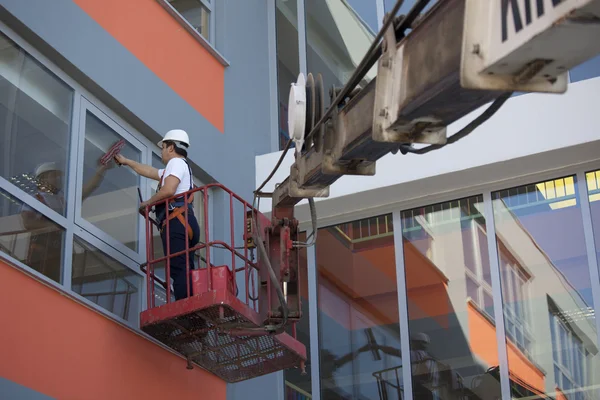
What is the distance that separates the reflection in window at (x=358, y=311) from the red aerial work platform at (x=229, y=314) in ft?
6.07

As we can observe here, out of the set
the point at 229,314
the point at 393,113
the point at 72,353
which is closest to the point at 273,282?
the point at 229,314

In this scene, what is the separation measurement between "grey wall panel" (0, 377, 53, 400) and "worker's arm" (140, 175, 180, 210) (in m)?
2.02

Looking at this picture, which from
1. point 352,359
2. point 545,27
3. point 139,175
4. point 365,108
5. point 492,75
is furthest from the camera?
point 352,359

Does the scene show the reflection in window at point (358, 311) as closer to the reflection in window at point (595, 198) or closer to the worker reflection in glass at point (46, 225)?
the reflection in window at point (595, 198)

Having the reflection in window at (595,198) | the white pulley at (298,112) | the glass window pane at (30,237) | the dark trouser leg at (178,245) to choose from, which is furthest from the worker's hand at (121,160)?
the reflection in window at (595,198)

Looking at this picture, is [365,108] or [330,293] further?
[330,293]

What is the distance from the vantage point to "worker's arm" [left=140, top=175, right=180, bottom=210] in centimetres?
909

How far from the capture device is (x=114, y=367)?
8.88m

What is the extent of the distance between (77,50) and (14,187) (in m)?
1.64

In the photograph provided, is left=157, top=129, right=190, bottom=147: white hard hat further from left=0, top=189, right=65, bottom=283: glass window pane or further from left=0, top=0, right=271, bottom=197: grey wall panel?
left=0, top=189, right=65, bottom=283: glass window pane

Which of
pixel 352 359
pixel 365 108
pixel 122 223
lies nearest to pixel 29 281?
pixel 122 223

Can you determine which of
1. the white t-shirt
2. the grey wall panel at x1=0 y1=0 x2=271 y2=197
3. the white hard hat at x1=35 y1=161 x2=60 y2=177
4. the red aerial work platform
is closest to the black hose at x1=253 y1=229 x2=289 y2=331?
the red aerial work platform

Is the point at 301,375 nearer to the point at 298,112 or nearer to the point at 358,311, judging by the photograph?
the point at 358,311

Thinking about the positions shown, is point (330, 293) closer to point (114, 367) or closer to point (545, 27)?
point (114, 367)
